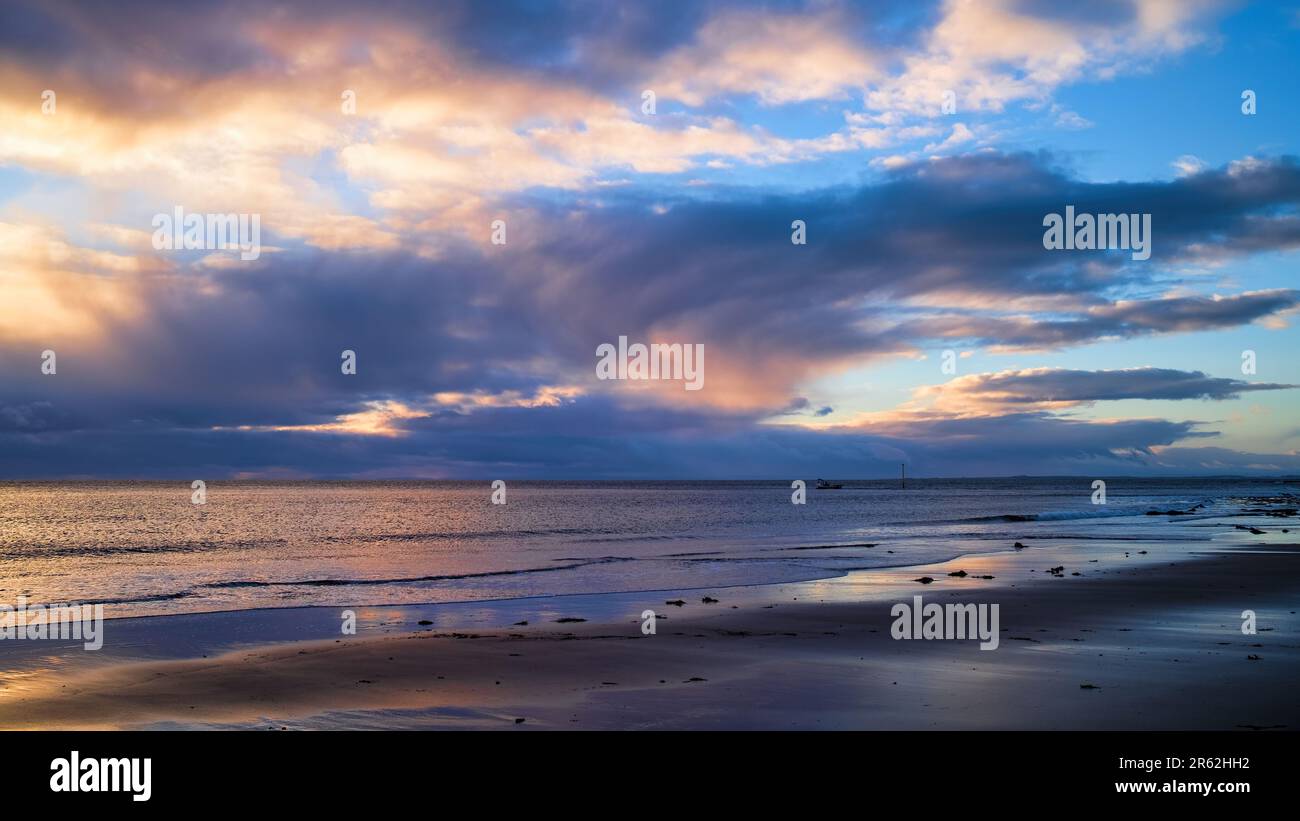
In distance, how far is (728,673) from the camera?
13453mm

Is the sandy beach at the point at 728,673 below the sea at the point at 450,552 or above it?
above

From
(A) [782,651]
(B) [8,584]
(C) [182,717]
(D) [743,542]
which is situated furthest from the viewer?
(D) [743,542]

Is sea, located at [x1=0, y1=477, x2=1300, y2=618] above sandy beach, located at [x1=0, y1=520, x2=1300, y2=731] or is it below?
below

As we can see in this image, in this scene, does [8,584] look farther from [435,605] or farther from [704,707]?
[704,707]

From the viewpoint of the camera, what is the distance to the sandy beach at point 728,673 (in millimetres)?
10656

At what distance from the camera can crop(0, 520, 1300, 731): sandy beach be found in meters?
10.7

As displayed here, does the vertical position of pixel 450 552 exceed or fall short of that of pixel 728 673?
it falls short

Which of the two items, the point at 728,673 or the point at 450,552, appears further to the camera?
the point at 450,552

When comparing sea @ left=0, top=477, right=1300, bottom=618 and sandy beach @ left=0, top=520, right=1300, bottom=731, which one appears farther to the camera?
sea @ left=0, top=477, right=1300, bottom=618

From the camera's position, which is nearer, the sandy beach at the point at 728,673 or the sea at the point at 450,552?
the sandy beach at the point at 728,673
